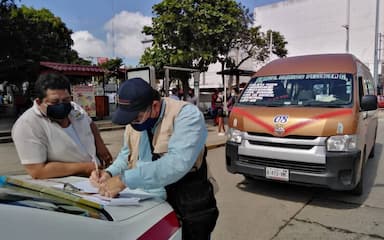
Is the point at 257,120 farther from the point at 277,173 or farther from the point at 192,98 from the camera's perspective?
the point at 192,98

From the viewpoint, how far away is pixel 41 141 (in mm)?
2154

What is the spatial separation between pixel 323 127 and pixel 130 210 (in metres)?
3.33

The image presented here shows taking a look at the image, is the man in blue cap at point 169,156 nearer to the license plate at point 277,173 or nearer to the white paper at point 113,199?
the white paper at point 113,199

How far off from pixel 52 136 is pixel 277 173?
10.4 ft

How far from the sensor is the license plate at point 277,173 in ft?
14.7

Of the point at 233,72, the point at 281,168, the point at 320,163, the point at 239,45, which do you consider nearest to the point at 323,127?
the point at 320,163

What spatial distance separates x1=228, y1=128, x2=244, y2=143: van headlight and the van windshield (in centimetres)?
57

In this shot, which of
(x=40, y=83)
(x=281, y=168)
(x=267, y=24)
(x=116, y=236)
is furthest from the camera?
(x=267, y=24)

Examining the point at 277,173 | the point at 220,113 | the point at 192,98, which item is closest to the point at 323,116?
→ the point at 277,173

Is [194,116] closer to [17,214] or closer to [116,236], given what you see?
[116,236]

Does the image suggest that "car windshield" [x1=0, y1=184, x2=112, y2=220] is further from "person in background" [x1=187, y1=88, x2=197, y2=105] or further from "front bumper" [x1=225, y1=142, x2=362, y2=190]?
"person in background" [x1=187, y1=88, x2=197, y2=105]

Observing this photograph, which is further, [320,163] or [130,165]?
[320,163]

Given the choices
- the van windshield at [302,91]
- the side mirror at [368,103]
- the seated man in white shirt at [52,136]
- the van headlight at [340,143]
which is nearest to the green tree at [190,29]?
the van windshield at [302,91]

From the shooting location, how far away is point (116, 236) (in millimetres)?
1340
